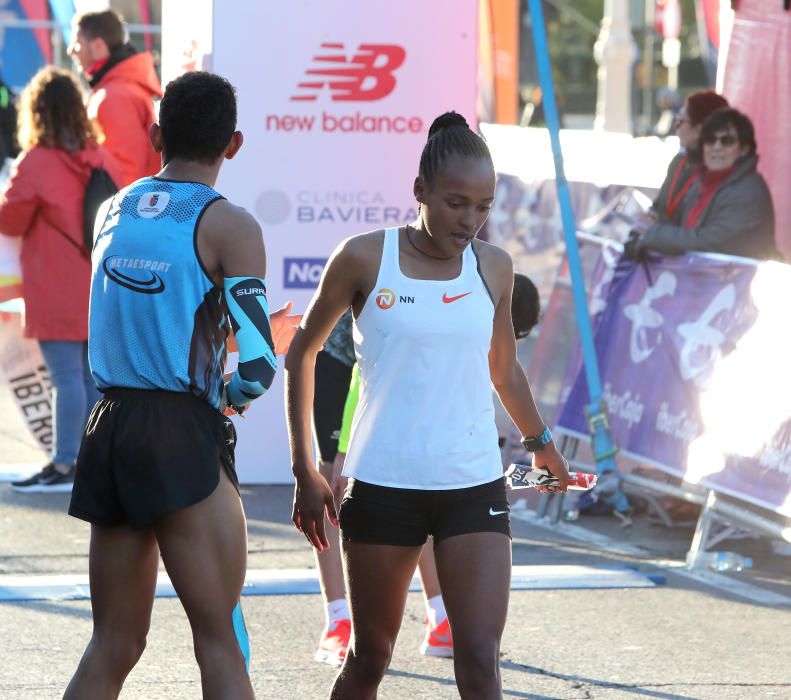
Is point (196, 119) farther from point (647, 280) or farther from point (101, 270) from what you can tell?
point (647, 280)

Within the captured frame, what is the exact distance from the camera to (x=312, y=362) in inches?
160

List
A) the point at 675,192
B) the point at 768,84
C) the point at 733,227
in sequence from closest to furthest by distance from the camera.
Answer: the point at 733,227 → the point at 675,192 → the point at 768,84

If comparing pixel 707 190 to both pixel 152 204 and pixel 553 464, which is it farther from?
pixel 152 204

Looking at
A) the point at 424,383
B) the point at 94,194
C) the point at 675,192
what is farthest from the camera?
the point at 675,192

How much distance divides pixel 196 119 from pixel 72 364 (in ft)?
15.9

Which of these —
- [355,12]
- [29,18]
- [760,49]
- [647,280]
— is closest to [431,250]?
[647,280]

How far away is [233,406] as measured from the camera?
3859 millimetres

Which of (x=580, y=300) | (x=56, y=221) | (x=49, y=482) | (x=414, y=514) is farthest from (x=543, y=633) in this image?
(x=56, y=221)

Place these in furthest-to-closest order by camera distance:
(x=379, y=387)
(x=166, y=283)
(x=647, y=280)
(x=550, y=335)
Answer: (x=550, y=335)
(x=647, y=280)
(x=379, y=387)
(x=166, y=283)

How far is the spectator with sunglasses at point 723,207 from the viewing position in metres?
8.01

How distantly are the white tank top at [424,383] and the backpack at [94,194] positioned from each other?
14.8 ft

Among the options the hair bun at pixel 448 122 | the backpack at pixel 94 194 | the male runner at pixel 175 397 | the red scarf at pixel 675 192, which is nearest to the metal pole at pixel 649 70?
the red scarf at pixel 675 192

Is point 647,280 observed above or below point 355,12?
below

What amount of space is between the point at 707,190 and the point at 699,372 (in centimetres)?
136
